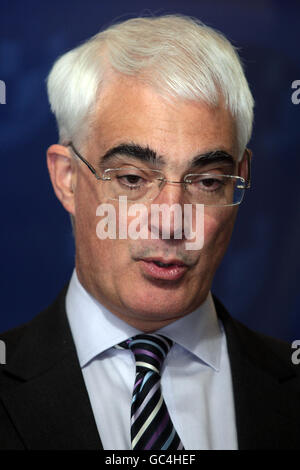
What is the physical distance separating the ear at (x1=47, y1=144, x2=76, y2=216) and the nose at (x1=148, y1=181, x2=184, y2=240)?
318 mm

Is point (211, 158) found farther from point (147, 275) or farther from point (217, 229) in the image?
point (147, 275)

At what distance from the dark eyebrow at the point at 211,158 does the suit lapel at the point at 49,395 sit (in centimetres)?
55

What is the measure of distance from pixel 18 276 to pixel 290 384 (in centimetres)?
87

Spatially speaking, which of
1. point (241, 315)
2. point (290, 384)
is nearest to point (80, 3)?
point (241, 315)

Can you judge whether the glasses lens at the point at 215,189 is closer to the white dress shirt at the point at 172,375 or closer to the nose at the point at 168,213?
the nose at the point at 168,213

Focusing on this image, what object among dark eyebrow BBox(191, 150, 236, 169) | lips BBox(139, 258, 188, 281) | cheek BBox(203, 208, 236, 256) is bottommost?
lips BBox(139, 258, 188, 281)

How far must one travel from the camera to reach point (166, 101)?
1704 millimetres

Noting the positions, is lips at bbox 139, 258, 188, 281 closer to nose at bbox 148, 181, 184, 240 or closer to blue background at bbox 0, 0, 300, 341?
nose at bbox 148, 181, 184, 240

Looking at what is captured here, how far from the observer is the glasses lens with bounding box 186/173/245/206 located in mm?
1768

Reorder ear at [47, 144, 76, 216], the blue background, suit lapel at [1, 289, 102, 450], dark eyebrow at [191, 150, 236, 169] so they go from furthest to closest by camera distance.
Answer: the blue background
ear at [47, 144, 76, 216]
dark eyebrow at [191, 150, 236, 169]
suit lapel at [1, 289, 102, 450]

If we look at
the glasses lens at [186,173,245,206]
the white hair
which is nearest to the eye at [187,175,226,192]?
the glasses lens at [186,173,245,206]

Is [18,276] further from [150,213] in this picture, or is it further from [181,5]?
[181,5]

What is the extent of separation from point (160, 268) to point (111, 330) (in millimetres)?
233

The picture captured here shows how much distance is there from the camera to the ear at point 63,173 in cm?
193
